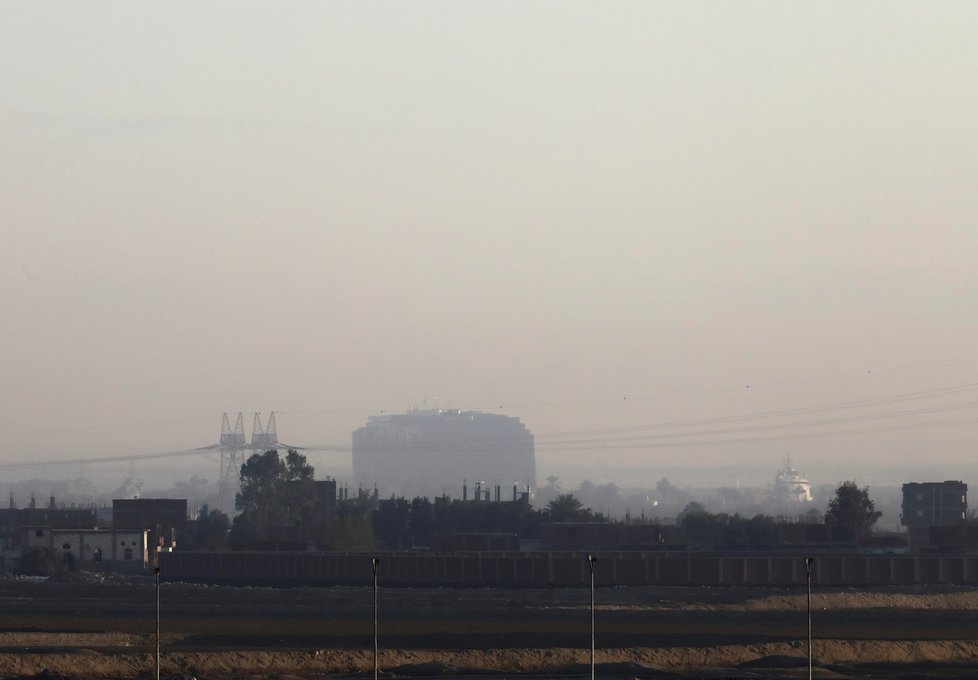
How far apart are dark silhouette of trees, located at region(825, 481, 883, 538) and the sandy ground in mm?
69843

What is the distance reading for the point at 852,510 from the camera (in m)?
190

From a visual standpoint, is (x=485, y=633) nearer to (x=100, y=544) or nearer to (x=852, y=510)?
(x=100, y=544)

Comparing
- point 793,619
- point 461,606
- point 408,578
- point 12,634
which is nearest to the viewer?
point 12,634

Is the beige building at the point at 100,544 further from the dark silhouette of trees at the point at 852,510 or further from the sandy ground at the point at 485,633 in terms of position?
the dark silhouette of trees at the point at 852,510

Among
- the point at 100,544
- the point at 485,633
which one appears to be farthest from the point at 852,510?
the point at 485,633

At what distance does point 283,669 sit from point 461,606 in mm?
36971

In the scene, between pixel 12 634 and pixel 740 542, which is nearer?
pixel 12 634

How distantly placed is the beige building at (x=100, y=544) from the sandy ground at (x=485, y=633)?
1514 inches

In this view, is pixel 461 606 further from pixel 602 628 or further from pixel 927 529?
pixel 927 529

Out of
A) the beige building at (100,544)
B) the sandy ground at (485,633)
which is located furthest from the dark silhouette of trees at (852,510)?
the beige building at (100,544)

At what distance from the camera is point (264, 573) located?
14525cm

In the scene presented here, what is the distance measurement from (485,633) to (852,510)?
118 meters

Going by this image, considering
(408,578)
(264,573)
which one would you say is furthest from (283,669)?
(264,573)

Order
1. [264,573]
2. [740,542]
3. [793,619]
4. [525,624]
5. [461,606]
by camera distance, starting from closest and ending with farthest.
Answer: [525,624] → [793,619] → [461,606] → [264,573] → [740,542]
